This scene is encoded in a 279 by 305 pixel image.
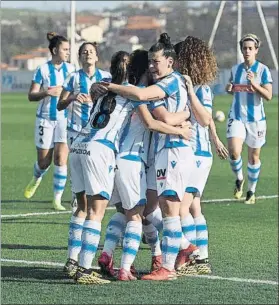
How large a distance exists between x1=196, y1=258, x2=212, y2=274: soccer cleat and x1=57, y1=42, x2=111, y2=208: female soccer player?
2.26m

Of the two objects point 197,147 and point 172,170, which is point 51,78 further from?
point 172,170

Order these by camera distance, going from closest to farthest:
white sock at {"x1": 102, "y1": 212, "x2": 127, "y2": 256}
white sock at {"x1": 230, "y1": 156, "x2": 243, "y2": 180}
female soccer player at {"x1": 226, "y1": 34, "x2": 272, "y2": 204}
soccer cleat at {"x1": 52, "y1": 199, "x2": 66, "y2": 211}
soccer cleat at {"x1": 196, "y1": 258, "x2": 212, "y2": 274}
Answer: white sock at {"x1": 102, "y1": 212, "x2": 127, "y2": 256}, soccer cleat at {"x1": 196, "y1": 258, "x2": 212, "y2": 274}, soccer cleat at {"x1": 52, "y1": 199, "x2": 66, "y2": 211}, female soccer player at {"x1": 226, "y1": 34, "x2": 272, "y2": 204}, white sock at {"x1": 230, "y1": 156, "x2": 243, "y2": 180}

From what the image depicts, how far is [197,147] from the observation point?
10.1m

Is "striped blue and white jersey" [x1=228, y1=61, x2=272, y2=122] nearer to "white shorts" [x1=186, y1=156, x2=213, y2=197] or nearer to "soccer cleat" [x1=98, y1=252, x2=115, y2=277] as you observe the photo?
"white shorts" [x1=186, y1=156, x2=213, y2=197]

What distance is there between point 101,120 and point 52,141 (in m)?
5.82

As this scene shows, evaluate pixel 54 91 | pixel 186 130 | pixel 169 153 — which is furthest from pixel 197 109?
pixel 54 91

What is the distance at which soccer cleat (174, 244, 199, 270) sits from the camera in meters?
10.3

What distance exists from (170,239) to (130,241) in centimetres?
33

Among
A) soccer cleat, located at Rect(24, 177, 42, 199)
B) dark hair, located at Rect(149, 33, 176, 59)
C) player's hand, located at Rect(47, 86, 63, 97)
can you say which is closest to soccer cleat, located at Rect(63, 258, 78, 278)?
dark hair, located at Rect(149, 33, 176, 59)

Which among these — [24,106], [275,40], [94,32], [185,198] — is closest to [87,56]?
[185,198]

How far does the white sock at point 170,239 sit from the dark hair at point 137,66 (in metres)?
1.19

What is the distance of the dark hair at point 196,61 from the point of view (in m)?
9.91

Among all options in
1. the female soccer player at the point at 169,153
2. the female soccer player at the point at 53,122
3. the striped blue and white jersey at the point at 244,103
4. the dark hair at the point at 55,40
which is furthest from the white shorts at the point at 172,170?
the striped blue and white jersey at the point at 244,103

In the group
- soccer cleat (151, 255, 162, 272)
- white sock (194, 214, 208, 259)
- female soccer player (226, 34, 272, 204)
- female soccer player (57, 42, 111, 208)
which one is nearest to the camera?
soccer cleat (151, 255, 162, 272)
